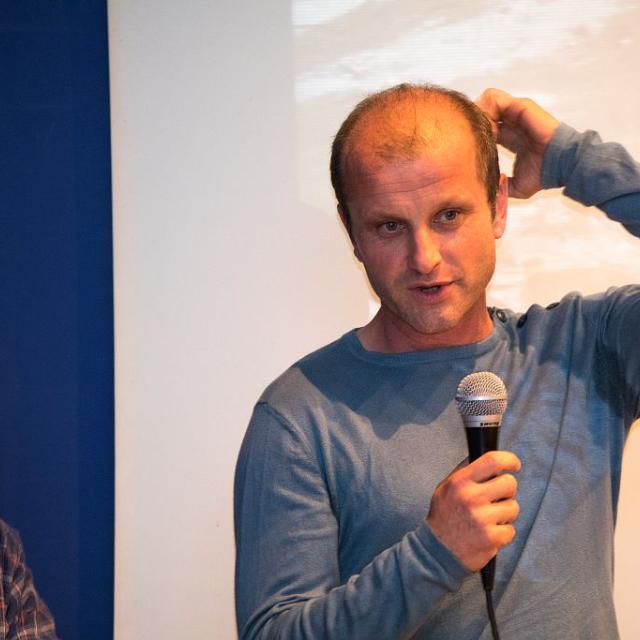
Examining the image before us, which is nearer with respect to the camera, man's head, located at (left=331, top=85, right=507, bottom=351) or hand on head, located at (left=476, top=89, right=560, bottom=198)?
man's head, located at (left=331, top=85, right=507, bottom=351)

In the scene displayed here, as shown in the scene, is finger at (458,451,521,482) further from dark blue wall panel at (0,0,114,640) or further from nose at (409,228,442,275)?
dark blue wall panel at (0,0,114,640)

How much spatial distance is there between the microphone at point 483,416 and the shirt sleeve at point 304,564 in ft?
0.34

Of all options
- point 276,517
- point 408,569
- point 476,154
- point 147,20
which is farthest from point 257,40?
point 408,569

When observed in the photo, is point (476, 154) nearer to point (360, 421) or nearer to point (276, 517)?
point (360, 421)

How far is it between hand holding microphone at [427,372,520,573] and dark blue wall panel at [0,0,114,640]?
1.06 metres

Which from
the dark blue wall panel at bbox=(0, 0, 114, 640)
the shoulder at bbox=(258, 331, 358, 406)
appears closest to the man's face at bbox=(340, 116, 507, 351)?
the shoulder at bbox=(258, 331, 358, 406)

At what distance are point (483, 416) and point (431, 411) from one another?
349 millimetres

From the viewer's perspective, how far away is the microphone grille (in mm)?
1501

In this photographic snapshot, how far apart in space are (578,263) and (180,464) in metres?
1.05

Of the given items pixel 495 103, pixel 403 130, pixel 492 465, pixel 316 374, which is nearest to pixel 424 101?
pixel 403 130

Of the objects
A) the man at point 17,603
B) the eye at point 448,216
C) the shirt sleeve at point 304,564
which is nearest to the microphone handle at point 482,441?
the shirt sleeve at point 304,564

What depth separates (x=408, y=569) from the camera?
1.53 m

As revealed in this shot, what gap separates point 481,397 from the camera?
59.2 inches

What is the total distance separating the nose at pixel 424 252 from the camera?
5.75 ft
